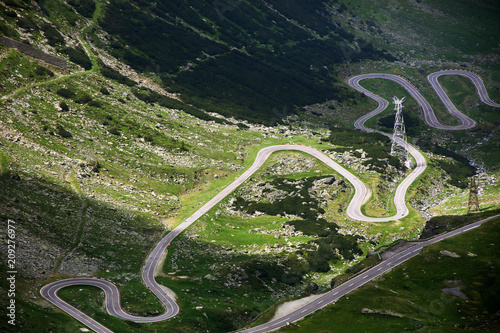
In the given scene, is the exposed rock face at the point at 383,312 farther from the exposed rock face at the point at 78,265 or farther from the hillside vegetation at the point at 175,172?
the exposed rock face at the point at 78,265

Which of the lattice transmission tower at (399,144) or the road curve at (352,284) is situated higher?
the lattice transmission tower at (399,144)

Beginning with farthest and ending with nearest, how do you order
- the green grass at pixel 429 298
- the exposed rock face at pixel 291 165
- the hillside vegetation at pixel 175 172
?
the exposed rock face at pixel 291 165 < the hillside vegetation at pixel 175 172 < the green grass at pixel 429 298

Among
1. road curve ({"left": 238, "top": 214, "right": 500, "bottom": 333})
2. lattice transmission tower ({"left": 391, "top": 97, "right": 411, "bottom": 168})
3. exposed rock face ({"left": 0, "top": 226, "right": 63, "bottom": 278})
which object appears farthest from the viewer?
lattice transmission tower ({"left": 391, "top": 97, "right": 411, "bottom": 168})

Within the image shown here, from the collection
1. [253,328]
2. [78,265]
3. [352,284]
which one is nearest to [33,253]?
[78,265]

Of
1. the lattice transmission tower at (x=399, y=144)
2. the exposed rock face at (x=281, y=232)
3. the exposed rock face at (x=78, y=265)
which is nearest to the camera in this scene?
the exposed rock face at (x=78, y=265)

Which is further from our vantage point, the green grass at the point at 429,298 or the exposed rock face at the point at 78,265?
the exposed rock face at the point at 78,265

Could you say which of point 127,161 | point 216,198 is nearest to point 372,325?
point 216,198

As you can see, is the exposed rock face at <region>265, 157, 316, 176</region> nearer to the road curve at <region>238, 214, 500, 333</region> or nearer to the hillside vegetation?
the hillside vegetation

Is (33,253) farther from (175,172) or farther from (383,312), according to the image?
(383,312)

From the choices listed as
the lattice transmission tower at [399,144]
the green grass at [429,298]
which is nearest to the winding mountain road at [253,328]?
the green grass at [429,298]

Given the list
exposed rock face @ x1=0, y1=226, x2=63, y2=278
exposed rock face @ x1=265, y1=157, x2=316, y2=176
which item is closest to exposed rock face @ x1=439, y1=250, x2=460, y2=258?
exposed rock face @ x1=265, y1=157, x2=316, y2=176

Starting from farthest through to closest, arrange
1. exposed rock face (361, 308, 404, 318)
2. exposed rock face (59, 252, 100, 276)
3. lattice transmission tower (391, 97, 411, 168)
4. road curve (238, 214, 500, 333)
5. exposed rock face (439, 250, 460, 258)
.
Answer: lattice transmission tower (391, 97, 411, 168) < exposed rock face (439, 250, 460, 258) < exposed rock face (59, 252, 100, 276) < road curve (238, 214, 500, 333) < exposed rock face (361, 308, 404, 318)
